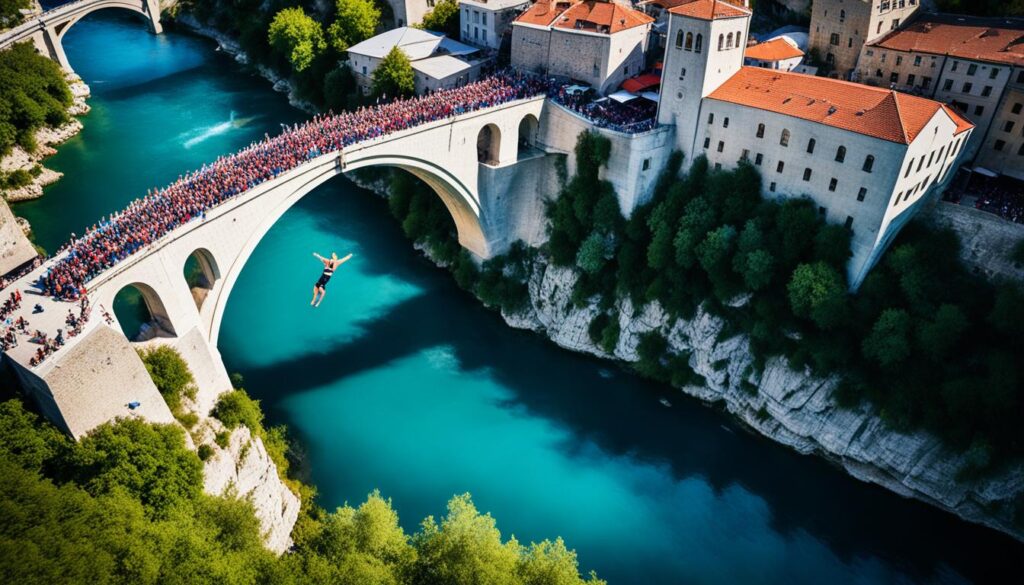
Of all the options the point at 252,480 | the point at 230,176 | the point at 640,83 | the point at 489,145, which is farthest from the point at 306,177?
the point at 640,83

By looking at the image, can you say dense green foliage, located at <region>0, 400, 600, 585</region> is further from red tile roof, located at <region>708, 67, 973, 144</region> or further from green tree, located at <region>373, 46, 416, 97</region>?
green tree, located at <region>373, 46, 416, 97</region>

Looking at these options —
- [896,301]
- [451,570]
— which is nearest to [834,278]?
[896,301]

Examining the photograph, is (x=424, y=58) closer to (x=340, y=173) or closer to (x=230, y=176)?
(x=340, y=173)

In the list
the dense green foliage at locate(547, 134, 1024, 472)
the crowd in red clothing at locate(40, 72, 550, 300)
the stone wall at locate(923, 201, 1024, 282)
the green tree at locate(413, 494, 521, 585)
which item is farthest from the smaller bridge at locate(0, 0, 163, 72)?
the stone wall at locate(923, 201, 1024, 282)

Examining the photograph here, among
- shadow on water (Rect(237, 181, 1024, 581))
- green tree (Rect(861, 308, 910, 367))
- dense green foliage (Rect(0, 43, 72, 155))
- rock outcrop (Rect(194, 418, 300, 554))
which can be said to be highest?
dense green foliage (Rect(0, 43, 72, 155))

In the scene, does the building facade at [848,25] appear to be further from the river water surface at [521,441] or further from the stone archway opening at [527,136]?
the river water surface at [521,441]

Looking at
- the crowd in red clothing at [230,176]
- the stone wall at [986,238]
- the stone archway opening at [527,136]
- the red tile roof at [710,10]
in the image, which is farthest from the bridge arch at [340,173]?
the stone wall at [986,238]
